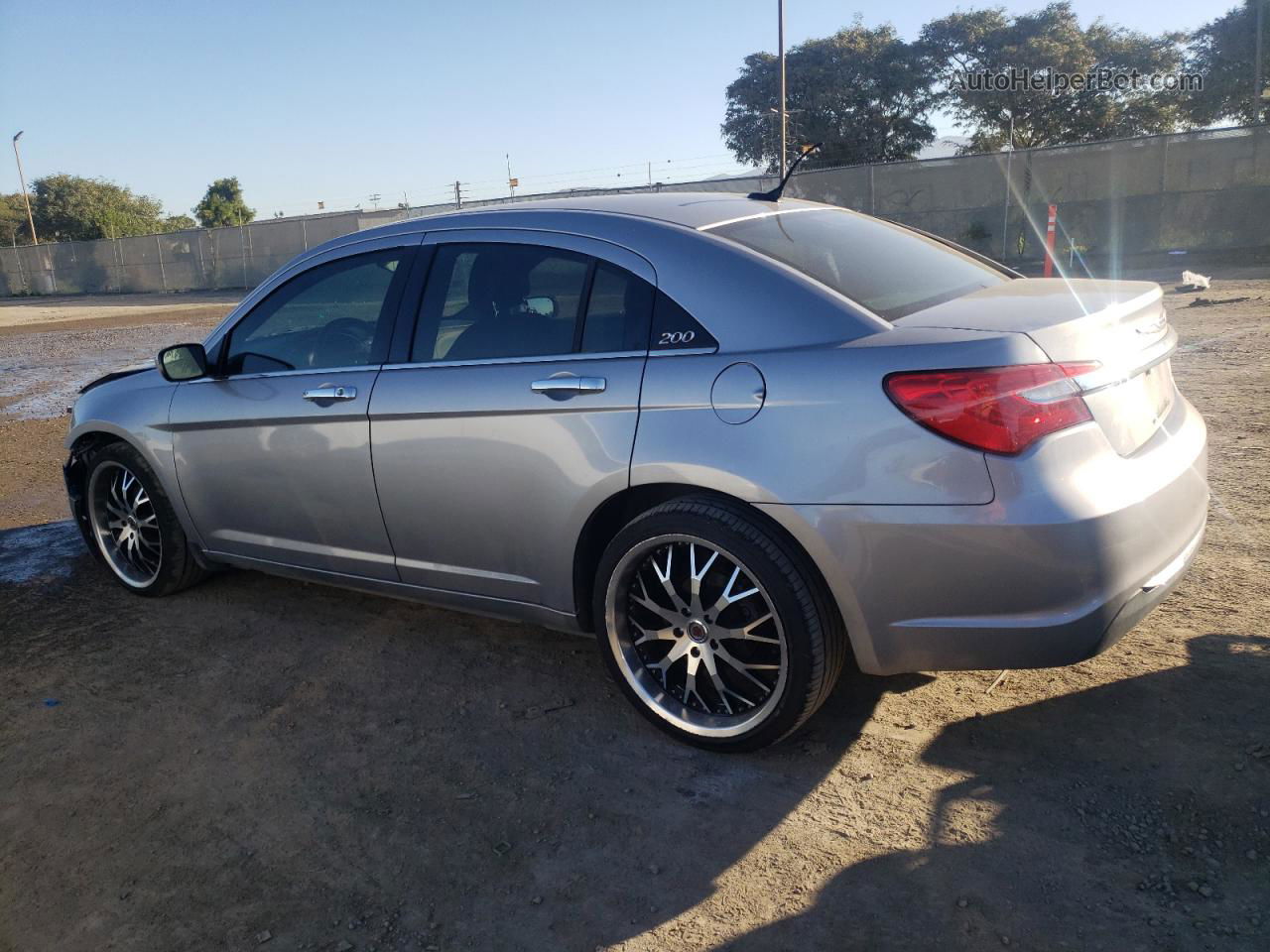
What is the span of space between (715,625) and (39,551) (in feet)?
14.7

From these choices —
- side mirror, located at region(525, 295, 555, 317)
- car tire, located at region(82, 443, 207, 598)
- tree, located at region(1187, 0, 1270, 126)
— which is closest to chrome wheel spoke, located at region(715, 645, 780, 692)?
side mirror, located at region(525, 295, 555, 317)

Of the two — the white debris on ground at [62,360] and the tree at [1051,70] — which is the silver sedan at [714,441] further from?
the tree at [1051,70]

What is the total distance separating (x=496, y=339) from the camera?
362 centimetres

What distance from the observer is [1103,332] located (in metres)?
2.94

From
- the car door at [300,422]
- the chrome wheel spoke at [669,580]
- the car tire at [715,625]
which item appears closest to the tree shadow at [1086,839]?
the car tire at [715,625]

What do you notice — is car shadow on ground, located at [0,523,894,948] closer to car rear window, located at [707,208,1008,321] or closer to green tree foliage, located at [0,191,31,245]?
car rear window, located at [707,208,1008,321]

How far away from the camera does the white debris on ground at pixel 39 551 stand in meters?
5.39

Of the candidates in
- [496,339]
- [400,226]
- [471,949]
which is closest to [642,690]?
[471,949]

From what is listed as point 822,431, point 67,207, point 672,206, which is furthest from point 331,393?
point 67,207

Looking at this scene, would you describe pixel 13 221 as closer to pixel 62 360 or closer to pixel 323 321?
pixel 62 360

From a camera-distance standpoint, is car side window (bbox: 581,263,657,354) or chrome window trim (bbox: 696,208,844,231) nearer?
car side window (bbox: 581,263,657,354)

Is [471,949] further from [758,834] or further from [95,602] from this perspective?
[95,602]

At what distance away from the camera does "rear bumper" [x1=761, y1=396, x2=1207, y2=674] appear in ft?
8.70

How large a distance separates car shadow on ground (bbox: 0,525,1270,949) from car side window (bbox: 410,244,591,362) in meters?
1.26
